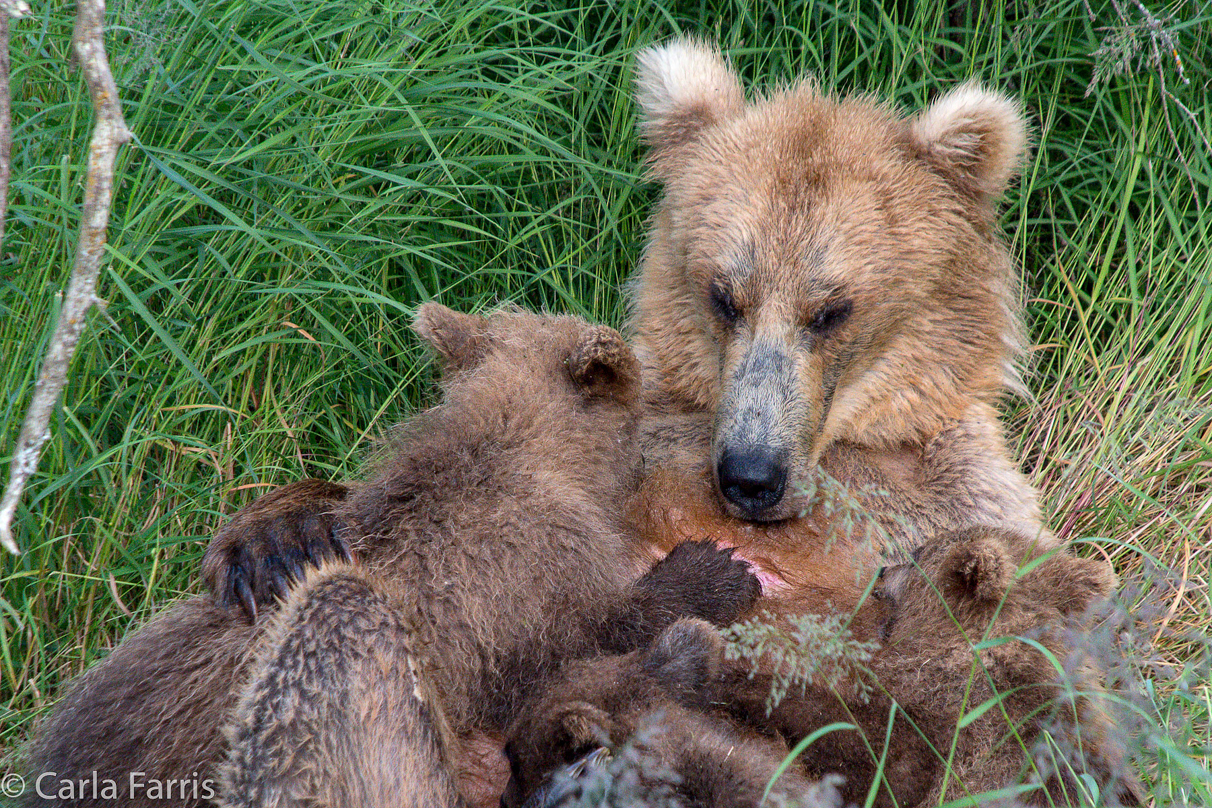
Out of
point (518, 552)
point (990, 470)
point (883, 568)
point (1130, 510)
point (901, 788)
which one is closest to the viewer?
point (901, 788)

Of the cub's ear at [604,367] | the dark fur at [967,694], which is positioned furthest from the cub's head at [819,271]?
the dark fur at [967,694]

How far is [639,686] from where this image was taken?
2.89 meters

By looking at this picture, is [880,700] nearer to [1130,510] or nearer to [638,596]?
[638,596]

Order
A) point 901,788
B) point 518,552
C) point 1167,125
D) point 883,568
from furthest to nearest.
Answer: point 1167,125 → point 883,568 → point 518,552 → point 901,788

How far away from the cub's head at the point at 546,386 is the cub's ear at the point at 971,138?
1.43 metres

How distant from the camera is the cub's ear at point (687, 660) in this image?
2871 millimetres

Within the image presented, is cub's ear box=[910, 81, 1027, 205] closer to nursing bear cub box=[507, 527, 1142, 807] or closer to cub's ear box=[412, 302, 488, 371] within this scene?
nursing bear cub box=[507, 527, 1142, 807]

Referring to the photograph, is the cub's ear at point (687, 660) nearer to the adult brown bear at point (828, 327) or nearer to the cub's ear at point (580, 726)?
the cub's ear at point (580, 726)

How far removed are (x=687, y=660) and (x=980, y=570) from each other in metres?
0.84

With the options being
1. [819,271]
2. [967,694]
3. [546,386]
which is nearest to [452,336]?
[546,386]

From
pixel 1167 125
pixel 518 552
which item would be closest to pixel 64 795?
pixel 518 552

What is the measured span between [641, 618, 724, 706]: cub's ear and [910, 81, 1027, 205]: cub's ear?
2.10 meters

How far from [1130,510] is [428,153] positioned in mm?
3285

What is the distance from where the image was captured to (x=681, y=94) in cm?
432
